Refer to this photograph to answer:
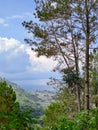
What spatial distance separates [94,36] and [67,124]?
76.4 ft

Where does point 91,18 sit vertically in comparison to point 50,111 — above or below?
above

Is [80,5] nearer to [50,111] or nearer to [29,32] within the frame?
[29,32]

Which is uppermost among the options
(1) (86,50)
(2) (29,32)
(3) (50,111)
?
(2) (29,32)

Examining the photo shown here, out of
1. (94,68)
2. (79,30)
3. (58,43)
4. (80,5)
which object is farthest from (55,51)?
(94,68)

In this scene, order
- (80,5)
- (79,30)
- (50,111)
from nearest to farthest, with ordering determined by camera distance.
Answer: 1. (80,5)
2. (79,30)
3. (50,111)

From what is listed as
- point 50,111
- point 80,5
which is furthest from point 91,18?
point 50,111

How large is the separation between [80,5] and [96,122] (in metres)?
22.3

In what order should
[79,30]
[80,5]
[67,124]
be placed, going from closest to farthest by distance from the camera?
[67,124]
[80,5]
[79,30]

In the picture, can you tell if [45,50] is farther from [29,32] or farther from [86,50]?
[86,50]

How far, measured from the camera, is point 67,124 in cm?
962

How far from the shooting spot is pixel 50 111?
82.4 m

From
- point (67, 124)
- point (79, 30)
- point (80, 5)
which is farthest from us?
point (79, 30)

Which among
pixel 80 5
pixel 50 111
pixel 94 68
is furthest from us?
pixel 50 111

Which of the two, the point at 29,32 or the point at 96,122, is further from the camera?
the point at 29,32
